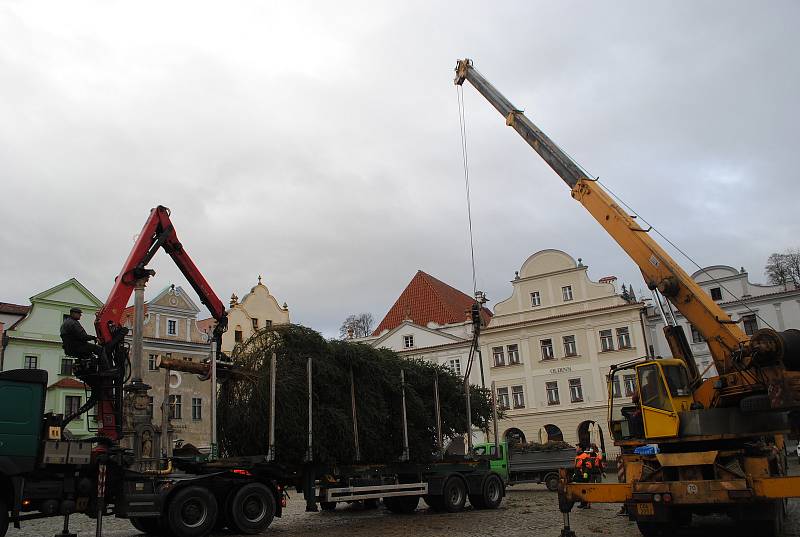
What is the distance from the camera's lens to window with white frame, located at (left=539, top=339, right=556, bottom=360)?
39.6 m

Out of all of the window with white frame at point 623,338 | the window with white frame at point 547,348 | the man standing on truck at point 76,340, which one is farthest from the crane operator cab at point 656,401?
the window with white frame at point 547,348

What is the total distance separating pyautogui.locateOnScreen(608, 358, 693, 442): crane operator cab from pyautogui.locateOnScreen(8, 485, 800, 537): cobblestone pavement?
2.06 metres

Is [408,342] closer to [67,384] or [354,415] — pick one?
[67,384]

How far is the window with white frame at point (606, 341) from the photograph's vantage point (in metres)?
38.0

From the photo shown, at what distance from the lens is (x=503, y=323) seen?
41.6 m

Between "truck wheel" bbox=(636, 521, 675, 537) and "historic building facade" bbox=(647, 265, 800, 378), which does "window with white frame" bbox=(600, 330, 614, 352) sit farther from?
"truck wheel" bbox=(636, 521, 675, 537)

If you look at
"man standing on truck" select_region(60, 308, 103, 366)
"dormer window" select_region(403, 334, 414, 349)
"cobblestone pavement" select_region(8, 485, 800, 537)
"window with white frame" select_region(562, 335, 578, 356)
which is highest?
"dormer window" select_region(403, 334, 414, 349)

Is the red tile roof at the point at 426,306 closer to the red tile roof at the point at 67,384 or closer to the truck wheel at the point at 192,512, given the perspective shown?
the red tile roof at the point at 67,384

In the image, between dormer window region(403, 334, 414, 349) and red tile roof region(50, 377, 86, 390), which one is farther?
dormer window region(403, 334, 414, 349)

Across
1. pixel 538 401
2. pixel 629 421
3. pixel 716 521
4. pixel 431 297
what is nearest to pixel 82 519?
pixel 629 421

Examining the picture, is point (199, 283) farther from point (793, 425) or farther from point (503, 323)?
point (503, 323)

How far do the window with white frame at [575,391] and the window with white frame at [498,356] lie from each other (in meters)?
4.38

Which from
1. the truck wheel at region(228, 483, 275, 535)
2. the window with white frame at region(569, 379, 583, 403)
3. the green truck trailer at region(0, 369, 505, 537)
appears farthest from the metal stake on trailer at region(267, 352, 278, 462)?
the window with white frame at region(569, 379, 583, 403)

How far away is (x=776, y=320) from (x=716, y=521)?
88.6ft
